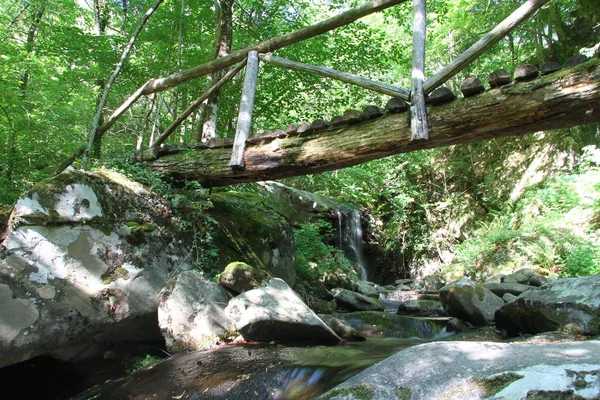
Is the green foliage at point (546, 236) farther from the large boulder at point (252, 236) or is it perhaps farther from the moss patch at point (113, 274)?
the moss patch at point (113, 274)

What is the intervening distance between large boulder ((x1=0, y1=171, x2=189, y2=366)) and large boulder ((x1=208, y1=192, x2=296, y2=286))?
0.87m

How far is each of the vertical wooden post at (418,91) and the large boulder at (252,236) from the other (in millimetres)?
2999

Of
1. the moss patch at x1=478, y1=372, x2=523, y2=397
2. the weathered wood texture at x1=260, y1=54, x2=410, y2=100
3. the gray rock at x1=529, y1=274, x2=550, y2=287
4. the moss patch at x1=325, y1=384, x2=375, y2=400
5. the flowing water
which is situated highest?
the weathered wood texture at x1=260, y1=54, x2=410, y2=100

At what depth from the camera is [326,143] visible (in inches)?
183

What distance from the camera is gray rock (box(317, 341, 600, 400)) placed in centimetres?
170

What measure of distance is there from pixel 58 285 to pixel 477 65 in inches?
537

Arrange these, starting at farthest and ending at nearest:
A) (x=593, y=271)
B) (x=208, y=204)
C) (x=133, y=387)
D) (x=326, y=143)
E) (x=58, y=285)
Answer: (x=593, y=271)
(x=208, y=204)
(x=326, y=143)
(x=58, y=285)
(x=133, y=387)

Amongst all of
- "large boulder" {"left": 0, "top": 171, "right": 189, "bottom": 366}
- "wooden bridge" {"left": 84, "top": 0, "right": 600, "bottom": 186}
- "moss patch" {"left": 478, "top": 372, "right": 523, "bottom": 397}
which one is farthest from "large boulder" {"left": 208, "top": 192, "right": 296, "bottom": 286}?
"moss patch" {"left": 478, "top": 372, "right": 523, "bottom": 397}

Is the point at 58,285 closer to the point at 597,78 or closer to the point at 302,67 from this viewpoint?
the point at 302,67

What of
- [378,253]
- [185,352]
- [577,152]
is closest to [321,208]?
[378,253]

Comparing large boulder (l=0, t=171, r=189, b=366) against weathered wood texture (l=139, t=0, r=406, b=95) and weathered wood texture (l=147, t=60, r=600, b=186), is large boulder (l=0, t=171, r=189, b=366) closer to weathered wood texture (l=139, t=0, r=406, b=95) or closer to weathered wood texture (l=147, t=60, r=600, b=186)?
weathered wood texture (l=147, t=60, r=600, b=186)

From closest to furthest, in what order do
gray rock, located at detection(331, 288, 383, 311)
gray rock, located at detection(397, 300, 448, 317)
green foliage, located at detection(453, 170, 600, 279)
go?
gray rock, located at detection(397, 300, 448, 317), gray rock, located at detection(331, 288, 383, 311), green foliage, located at detection(453, 170, 600, 279)

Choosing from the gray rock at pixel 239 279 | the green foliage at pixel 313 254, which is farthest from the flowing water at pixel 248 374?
the green foliage at pixel 313 254

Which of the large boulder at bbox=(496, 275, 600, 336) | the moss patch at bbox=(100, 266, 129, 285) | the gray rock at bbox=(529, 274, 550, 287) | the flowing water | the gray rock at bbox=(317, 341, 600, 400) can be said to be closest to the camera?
the gray rock at bbox=(317, 341, 600, 400)
